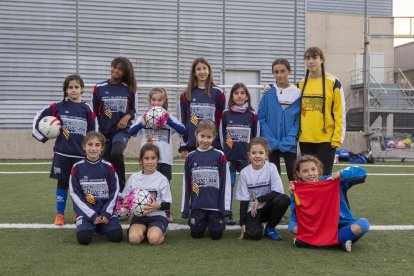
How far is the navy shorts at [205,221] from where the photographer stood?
459cm

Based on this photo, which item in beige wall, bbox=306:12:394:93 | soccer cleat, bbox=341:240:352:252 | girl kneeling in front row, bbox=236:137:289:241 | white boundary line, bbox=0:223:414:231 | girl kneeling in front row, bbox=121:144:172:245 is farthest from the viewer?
beige wall, bbox=306:12:394:93

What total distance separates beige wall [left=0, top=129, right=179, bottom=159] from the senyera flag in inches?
361

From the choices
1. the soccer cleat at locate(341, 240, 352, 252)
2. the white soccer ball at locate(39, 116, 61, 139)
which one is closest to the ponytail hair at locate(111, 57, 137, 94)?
the white soccer ball at locate(39, 116, 61, 139)

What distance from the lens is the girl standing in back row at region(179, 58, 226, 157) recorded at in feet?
17.7

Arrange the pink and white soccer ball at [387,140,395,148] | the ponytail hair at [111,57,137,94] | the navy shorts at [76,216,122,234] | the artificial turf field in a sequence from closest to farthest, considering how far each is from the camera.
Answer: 1. the artificial turf field
2. the navy shorts at [76,216,122,234]
3. the ponytail hair at [111,57,137,94]
4. the pink and white soccer ball at [387,140,395,148]

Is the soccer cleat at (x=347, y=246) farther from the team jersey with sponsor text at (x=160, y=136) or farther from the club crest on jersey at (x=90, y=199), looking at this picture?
the club crest on jersey at (x=90, y=199)

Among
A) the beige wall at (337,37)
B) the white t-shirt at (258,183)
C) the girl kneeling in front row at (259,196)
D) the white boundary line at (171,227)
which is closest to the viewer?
the girl kneeling in front row at (259,196)

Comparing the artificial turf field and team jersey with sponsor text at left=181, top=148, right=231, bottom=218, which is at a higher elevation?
team jersey with sponsor text at left=181, top=148, right=231, bottom=218

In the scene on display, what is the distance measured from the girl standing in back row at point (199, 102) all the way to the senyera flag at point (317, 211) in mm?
1329

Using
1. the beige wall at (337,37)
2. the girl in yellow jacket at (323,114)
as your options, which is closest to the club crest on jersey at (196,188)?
the girl in yellow jacket at (323,114)

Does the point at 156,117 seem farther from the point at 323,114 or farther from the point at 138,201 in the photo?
the point at 323,114

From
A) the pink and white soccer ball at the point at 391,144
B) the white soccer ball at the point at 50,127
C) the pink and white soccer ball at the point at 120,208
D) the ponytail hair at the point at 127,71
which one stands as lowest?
the pink and white soccer ball at the point at 120,208

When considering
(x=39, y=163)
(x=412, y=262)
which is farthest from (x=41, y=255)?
(x=39, y=163)

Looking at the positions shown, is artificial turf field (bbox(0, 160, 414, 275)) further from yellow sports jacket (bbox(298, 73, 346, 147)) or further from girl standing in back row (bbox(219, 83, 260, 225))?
yellow sports jacket (bbox(298, 73, 346, 147))
